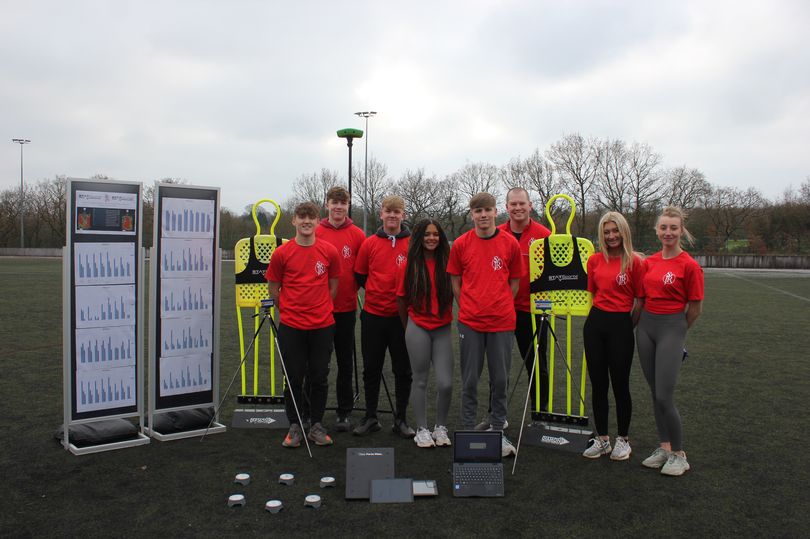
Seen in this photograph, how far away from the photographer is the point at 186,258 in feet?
16.6

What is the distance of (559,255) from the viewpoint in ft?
15.7

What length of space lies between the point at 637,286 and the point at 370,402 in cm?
237

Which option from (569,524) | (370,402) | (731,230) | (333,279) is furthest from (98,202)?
(731,230)

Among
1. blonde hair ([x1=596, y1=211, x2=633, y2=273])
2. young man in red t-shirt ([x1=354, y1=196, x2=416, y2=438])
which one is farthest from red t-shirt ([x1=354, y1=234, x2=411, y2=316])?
blonde hair ([x1=596, y1=211, x2=633, y2=273])

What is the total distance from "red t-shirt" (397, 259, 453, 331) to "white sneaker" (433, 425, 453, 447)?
2.76ft

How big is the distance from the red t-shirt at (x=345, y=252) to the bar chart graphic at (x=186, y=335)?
120 centimetres

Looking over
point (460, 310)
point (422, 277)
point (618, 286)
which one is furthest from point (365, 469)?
point (618, 286)

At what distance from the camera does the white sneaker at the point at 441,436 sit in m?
4.73

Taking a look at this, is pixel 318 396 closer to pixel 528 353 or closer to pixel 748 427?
pixel 528 353

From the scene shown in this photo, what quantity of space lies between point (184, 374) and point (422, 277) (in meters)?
2.29

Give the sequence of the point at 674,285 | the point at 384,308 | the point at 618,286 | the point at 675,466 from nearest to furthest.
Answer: the point at 674,285 → the point at 675,466 → the point at 618,286 → the point at 384,308

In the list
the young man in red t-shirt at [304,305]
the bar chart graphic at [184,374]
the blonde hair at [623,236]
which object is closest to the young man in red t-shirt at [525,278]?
the blonde hair at [623,236]

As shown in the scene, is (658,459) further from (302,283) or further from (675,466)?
(302,283)

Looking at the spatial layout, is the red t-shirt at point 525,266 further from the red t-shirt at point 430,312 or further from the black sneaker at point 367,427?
the black sneaker at point 367,427
